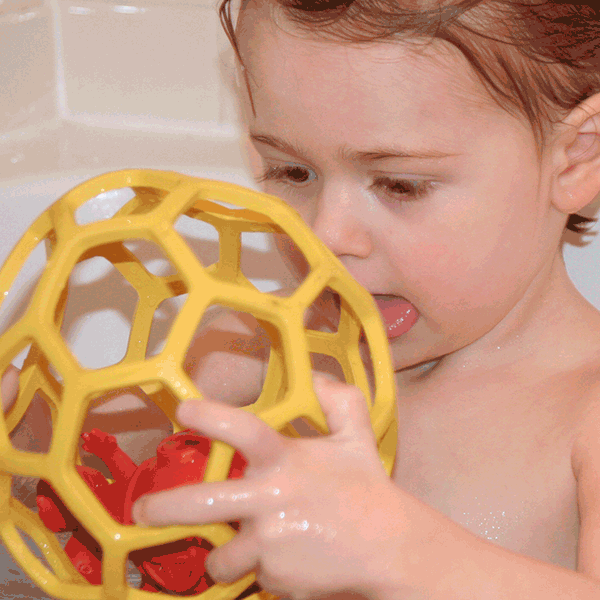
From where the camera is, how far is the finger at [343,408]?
0.56 metres

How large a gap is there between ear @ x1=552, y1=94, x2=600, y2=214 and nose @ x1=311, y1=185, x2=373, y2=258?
0.20 metres

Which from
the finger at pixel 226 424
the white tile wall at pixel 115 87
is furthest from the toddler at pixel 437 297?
the white tile wall at pixel 115 87

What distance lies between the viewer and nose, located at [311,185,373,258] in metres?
0.74

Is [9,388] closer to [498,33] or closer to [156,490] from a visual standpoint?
[156,490]

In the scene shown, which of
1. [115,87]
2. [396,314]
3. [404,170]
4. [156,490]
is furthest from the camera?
[115,87]

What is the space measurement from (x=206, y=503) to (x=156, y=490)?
127 millimetres

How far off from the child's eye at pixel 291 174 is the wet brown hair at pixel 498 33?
126mm

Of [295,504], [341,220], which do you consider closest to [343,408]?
[295,504]

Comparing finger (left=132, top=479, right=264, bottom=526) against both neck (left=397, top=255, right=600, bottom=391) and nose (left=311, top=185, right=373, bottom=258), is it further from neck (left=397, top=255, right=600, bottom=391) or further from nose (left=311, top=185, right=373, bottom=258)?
neck (left=397, top=255, right=600, bottom=391)

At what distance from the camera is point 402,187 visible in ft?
2.46

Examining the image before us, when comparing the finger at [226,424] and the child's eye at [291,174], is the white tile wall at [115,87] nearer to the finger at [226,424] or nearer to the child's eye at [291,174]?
the child's eye at [291,174]

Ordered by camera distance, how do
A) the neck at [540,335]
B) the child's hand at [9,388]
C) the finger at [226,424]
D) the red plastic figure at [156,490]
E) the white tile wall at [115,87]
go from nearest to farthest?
the finger at [226,424] < the red plastic figure at [156,490] < the child's hand at [9,388] < the neck at [540,335] < the white tile wall at [115,87]

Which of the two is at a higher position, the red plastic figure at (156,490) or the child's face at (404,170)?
the child's face at (404,170)

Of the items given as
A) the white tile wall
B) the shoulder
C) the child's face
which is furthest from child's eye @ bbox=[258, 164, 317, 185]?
the white tile wall
